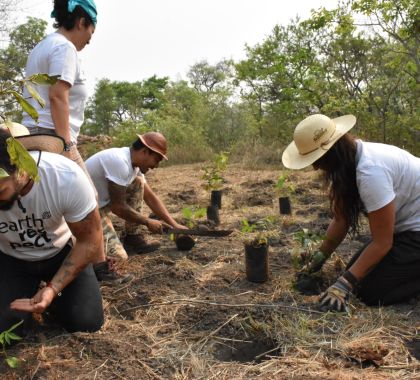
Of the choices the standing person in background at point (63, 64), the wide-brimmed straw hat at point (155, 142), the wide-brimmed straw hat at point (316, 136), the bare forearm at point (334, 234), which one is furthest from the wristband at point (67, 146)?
the bare forearm at point (334, 234)

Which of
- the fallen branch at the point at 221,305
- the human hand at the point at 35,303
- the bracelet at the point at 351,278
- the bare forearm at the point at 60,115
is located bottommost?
the fallen branch at the point at 221,305

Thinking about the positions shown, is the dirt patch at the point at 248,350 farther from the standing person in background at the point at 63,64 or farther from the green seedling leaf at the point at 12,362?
the standing person in background at the point at 63,64

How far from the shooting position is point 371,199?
2490 millimetres

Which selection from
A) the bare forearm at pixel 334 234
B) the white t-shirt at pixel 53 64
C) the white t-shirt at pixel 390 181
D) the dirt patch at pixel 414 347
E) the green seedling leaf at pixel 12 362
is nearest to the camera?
the green seedling leaf at pixel 12 362

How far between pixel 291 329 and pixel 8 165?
1606 mm

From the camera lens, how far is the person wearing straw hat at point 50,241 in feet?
7.59

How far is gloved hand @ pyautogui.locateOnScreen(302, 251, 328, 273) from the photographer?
9.78 ft

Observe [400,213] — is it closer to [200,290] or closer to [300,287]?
[300,287]

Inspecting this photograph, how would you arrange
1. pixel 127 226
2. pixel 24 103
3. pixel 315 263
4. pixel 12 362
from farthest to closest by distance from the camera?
pixel 127 226, pixel 315 263, pixel 12 362, pixel 24 103

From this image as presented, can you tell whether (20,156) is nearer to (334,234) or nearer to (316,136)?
(316,136)

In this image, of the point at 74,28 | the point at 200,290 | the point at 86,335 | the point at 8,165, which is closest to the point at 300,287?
the point at 200,290

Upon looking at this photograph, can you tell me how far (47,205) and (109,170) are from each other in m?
1.24

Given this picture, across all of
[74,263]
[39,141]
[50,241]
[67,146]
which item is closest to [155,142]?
[67,146]

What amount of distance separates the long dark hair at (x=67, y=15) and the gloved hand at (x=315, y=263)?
6.79ft
